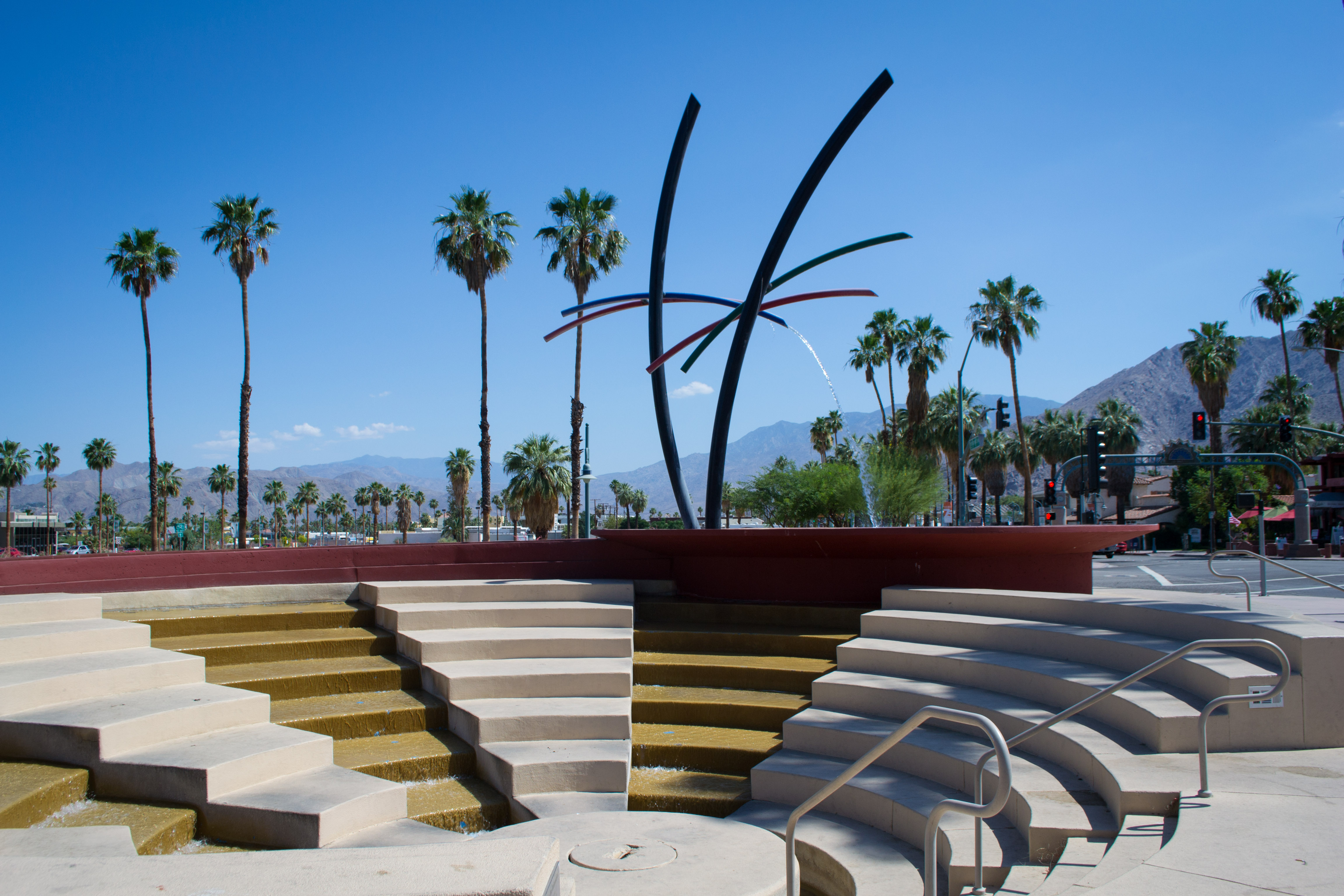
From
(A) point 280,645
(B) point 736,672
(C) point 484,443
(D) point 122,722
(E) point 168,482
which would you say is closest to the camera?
(D) point 122,722

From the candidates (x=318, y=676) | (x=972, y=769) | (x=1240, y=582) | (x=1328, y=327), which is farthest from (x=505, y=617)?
(x=1328, y=327)

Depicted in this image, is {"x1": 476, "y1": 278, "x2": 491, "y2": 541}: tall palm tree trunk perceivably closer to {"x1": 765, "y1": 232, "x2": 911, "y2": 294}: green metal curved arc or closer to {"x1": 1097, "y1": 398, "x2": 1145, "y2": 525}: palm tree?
{"x1": 765, "y1": 232, "x2": 911, "y2": 294}: green metal curved arc

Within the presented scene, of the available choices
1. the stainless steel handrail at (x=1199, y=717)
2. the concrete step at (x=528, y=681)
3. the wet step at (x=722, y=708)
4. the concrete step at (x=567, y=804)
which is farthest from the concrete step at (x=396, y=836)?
the stainless steel handrail at (x=1199, y=717)

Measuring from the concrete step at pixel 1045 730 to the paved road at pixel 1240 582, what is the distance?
214 centimetres

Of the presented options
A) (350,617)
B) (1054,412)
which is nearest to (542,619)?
(350,617)

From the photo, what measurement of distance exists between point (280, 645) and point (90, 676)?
2.18m

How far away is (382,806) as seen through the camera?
6.08 meters

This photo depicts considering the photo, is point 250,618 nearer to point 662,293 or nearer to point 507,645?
point 507,645

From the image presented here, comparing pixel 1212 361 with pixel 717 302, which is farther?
pixel 1212 361

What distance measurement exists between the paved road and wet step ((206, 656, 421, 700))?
8129mm

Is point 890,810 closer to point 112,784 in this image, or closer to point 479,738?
point 479,738

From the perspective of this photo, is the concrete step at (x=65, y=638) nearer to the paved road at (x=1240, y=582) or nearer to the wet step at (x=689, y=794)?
the wet step at (x=689, y=794)

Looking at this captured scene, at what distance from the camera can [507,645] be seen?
886cm

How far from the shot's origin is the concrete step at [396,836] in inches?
224
